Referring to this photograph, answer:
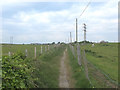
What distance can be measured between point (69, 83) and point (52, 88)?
1351mm

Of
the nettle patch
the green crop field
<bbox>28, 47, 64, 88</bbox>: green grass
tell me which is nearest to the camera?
the nettle patch

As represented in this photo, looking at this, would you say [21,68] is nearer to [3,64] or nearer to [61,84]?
[3,64]

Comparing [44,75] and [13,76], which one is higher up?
[13,76]

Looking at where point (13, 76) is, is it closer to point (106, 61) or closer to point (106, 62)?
point (106, 62)

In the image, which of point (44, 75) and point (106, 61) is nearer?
point (44, 75)

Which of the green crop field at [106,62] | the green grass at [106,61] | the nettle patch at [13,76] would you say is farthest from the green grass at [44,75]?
the green grass at [106,61]

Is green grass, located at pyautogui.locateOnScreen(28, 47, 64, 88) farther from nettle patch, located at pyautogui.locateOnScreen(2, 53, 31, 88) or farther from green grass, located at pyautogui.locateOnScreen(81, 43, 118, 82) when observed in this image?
green grass, located at pyautogui.locateOnScreen(81, 43, 118, 82)

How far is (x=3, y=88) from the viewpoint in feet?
15.2

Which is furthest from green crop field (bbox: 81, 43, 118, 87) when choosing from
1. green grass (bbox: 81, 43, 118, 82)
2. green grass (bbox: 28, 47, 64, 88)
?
green grass (bbox: 28, 47, 64, 88)

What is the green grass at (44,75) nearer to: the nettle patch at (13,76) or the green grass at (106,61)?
the nettle patch at (13,76)

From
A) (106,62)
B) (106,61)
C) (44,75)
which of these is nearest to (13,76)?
(44,75)

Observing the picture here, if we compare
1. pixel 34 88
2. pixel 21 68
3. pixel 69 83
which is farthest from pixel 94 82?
pixel 21 68

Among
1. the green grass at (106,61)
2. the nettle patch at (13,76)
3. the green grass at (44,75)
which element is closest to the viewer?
the nettle patch at (13,76)

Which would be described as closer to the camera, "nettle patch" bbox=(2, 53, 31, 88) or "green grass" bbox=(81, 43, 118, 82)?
"nettle patch" bbox=(2, 53, 31, 88)
